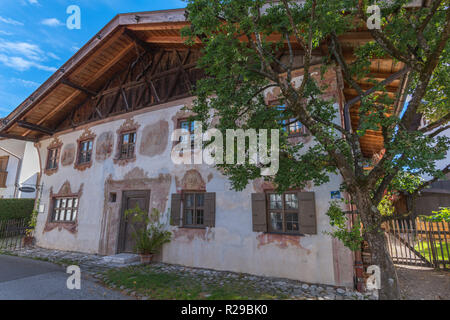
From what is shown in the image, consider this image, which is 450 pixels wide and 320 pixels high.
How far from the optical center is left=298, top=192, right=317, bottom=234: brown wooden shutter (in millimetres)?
5918

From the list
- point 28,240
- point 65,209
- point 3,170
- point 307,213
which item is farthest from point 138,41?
point 3,170

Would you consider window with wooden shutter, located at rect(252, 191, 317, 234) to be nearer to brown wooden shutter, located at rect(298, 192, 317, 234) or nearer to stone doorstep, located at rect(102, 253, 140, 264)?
brown wooden shutter, located at rect(298, 192, 317, 234)

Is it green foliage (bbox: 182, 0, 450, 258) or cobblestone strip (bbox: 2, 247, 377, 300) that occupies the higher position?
green foliage (bbox: 182, 0, 450, 258)

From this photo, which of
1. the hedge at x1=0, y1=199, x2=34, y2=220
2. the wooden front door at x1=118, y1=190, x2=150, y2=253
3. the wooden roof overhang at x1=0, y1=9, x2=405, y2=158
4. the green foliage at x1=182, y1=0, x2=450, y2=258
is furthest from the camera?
the hedge at x1=0, y1=199, x2=34, y2=220

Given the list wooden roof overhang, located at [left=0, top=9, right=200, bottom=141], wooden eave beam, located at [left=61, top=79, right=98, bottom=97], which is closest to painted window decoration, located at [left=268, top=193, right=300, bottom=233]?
wooden roof overhang, located at [left=0, top=9, right=200, bottom=141]

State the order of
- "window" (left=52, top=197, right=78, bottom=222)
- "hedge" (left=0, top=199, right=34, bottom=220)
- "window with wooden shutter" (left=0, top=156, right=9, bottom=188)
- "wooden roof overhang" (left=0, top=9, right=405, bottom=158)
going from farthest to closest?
"window with wooden shutter" (left=0, top=156, right=9, bottom=188)
"hedge" (left=0, top=199, right=34, bottom=220)
"window" (left=52, top=197, right=78, bottom=222)
"wooden roof overhang" (left=0, top=9, right=405, bottom=158)

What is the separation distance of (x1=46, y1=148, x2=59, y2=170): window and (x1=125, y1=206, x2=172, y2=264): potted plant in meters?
6.97

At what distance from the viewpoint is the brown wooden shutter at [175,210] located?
7.94 m

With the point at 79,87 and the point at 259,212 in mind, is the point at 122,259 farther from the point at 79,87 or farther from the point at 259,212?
the point at 79,87

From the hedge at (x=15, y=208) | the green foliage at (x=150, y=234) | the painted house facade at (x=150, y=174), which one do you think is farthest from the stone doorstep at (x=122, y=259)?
the hedge at (x=15, y=208)

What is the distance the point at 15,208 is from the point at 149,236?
1227cm
